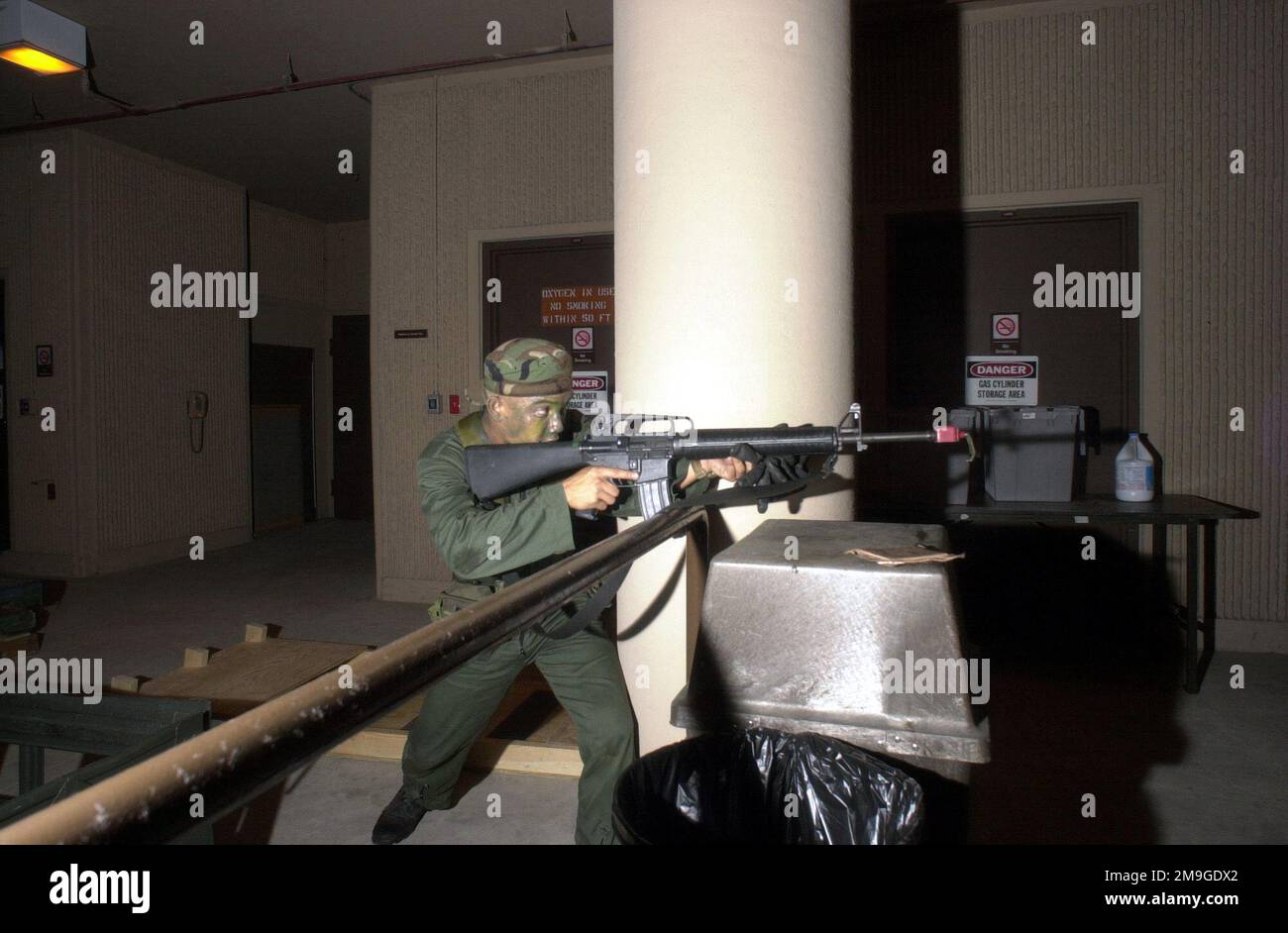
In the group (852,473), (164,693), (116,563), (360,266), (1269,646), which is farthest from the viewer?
(360,266)

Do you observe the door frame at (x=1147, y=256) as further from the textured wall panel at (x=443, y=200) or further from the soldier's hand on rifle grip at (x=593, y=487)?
the soldier's hand on rifle grip at (x=593, y=487)

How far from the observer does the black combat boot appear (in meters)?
2.34

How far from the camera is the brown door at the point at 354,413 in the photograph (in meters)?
8.80

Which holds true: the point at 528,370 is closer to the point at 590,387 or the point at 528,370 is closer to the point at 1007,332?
the point at 590,387

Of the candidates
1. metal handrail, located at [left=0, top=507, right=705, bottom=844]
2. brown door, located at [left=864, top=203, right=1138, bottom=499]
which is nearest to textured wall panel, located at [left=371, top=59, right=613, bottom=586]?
brown door, located at [left=864, top=203, right=1138, bottom=499]

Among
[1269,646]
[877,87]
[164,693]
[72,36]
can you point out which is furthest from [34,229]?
[1269,646]

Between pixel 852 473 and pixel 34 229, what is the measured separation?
6.68 metres

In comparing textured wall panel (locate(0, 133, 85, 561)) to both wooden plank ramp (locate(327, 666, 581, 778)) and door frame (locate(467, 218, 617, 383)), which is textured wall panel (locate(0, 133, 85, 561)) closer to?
door frame (locate(467, 218, 617, 383))

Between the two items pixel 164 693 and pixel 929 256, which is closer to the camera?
pixel 164 693

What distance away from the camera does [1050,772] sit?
2709mm

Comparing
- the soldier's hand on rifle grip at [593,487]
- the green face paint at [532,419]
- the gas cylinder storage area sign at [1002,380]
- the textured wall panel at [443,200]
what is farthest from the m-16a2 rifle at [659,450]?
the textured wall panel at [443,200]

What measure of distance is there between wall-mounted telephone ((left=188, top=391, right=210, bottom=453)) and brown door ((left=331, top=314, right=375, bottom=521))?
1.91 metres

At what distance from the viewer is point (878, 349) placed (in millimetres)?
4453

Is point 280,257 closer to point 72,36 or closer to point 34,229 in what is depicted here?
point 34,229
